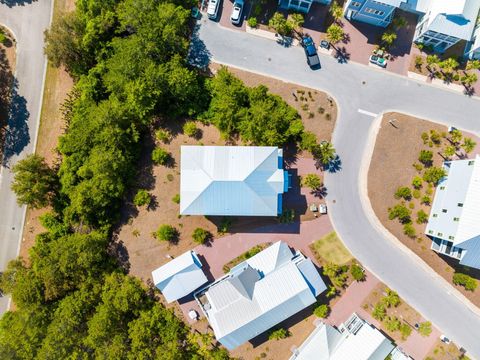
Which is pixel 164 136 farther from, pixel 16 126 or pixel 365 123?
pixel 365 123

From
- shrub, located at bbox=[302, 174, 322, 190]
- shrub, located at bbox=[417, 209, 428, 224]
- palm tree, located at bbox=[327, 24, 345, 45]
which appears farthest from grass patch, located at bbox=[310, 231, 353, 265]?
palm tree, located at bbox=[327, 24, 345, 45]

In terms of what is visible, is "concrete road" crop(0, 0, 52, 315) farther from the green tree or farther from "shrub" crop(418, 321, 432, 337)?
"shrub" crop(418, 321, 432, 337)

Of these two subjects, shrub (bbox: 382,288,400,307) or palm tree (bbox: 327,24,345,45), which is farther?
palm tree (bbox: 327,24,345,45)

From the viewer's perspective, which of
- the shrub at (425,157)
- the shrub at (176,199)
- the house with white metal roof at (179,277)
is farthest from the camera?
the shrub at (176,199)

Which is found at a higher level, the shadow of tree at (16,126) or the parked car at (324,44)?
the parked car at (324,44)

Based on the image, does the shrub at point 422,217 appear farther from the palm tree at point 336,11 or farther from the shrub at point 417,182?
the palm tree at point 336,11

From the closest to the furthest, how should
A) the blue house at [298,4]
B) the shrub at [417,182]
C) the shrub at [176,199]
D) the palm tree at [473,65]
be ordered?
the blue house at [298,4] < the palm tree at [473,65] < the shrub at [417,182] < the shrub at [176,199]

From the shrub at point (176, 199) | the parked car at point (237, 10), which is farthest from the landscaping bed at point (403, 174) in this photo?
the shrub at point (176, 199)
